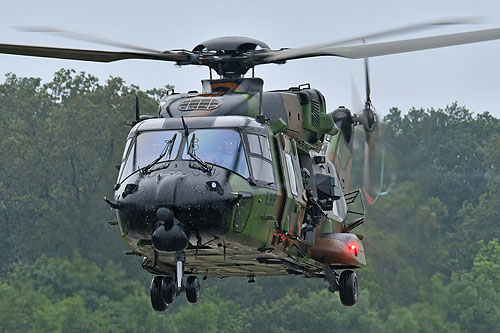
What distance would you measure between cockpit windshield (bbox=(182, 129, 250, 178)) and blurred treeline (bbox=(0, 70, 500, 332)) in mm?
10847

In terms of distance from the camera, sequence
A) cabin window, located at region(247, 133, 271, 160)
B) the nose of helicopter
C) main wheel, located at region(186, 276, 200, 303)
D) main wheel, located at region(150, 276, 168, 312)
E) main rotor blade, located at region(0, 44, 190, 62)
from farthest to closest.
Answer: main wheel, located at region(150, 276, 168, 312), main wheel, located at region(186, 276, 200, 303), main rotor blade, located at region(0, 44, 190, 62), cabin window, located at region(247, 133, 271, 160), the nose of helicopter

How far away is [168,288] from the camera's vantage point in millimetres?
18891

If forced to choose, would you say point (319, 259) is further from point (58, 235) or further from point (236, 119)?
point (58, 235)

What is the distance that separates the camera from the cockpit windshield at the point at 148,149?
17.0 meters

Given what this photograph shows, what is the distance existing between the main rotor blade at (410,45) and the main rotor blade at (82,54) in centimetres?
240

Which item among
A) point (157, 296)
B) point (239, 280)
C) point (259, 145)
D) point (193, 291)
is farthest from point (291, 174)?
point (239, 280)

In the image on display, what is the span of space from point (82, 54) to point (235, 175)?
10.1 feet

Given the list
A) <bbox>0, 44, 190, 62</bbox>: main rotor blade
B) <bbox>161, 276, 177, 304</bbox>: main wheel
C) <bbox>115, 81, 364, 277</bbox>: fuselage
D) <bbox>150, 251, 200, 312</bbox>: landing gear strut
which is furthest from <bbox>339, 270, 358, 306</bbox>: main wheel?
<bbox>0, 44, 190, 62</bbox>: main rotor blade

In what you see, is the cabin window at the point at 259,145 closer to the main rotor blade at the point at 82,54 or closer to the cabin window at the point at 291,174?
the cabin window at the point at 291,174

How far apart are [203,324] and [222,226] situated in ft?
66.4

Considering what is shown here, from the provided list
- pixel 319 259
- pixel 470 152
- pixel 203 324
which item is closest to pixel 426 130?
pixel 470 152

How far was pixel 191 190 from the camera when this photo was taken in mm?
16203

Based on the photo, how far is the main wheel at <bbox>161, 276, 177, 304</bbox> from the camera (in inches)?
744

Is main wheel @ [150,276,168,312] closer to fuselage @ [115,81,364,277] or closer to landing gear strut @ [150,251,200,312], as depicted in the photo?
landing gear strut @ [150,251,200,312]
